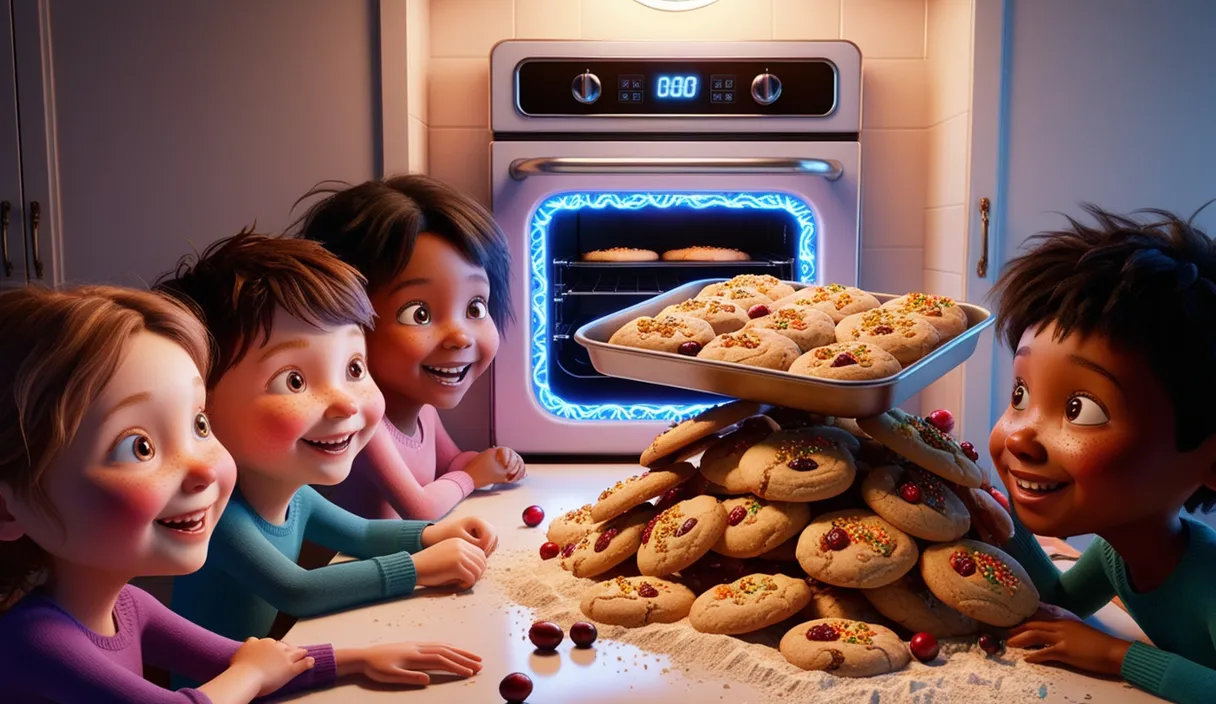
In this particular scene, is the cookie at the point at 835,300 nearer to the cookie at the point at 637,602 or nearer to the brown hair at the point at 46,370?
the cookie at the point at 637,602

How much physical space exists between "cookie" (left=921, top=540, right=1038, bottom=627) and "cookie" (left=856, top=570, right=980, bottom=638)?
0.06ft

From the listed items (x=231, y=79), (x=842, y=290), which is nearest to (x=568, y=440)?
(x=842, y=290)

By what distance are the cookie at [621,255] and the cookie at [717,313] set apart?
0.56m

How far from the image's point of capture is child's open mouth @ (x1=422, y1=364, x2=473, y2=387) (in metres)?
1.59

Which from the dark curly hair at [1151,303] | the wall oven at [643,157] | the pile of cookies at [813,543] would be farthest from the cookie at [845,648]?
the wall oven at [643,157]

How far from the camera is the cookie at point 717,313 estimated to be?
54.6 inches

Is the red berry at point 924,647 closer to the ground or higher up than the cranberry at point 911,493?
closer to the ground

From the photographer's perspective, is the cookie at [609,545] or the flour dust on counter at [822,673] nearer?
the flour dust on counter at [822,673]

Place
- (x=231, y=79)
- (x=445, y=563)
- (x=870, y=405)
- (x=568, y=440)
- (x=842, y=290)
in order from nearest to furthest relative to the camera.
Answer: (x=870, y=405) → (x=445, y=563) → (x=842, y=290) → (x=231, y=79) → (x=568, y=440)

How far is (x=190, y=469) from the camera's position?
891mm

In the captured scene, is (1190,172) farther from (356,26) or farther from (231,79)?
(231,79)

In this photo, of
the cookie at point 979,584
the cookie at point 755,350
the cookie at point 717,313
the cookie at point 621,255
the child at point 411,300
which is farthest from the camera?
the cookie at point 621,255

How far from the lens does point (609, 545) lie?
1286mm

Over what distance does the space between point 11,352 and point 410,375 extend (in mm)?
752
